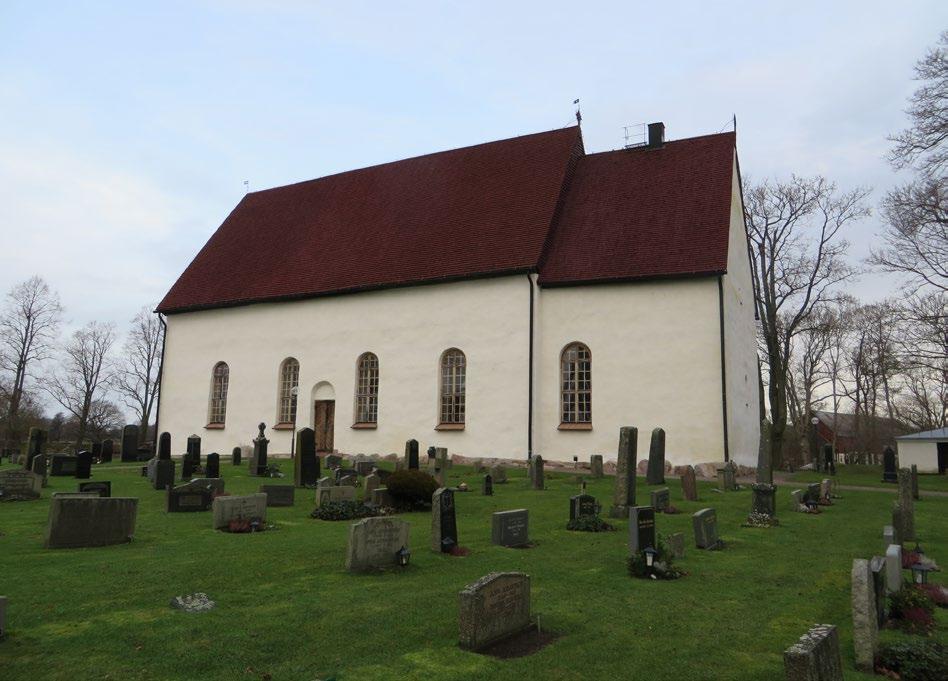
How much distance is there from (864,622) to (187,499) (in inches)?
401

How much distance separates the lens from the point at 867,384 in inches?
1658

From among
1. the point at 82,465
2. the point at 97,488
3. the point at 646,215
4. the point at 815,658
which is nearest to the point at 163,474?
the point at 97,488

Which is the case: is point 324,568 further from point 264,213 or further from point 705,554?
point 264,213

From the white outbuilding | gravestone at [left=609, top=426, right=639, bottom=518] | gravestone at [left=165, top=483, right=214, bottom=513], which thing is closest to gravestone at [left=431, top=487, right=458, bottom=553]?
gravestone at [left=609, top=426, right=639, bottom=518]

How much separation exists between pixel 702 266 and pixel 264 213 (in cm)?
2000

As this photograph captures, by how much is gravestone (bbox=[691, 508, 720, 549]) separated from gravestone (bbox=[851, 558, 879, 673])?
406cm

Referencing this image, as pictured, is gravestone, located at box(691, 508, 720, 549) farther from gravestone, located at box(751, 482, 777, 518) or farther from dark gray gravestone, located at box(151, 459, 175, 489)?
dark gray gravestone, located at box(151, 459, 175, 489)

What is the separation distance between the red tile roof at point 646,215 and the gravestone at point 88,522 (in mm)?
14689

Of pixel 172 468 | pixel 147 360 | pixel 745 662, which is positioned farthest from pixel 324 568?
pixel 147 360

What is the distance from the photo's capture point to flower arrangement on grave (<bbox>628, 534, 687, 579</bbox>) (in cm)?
745

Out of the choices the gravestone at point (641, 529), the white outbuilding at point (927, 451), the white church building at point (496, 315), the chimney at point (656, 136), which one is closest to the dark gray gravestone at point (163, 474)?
the white church building at point (496, 315)

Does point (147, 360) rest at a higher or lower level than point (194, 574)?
higher

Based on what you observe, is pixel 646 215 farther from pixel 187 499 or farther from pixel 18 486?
pixel 18 486

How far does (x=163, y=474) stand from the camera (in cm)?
1424
